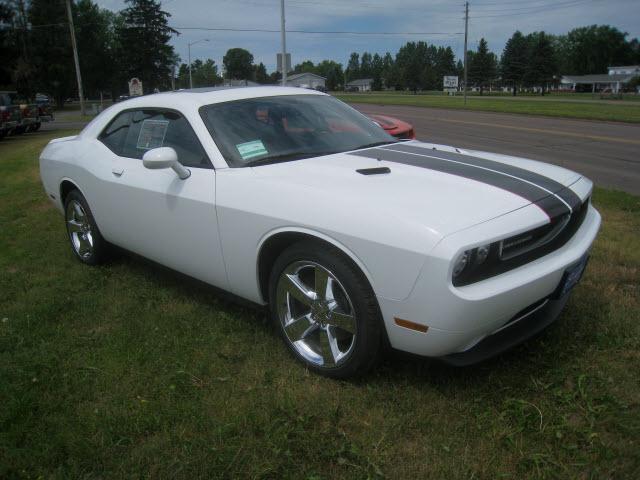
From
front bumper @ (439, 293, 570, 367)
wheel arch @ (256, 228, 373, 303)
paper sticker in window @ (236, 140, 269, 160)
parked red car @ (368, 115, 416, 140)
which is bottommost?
front bumper @ (439, 293, 570, 367)

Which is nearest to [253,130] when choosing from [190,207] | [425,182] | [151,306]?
[190,207]

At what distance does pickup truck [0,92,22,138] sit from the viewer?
64.1ft

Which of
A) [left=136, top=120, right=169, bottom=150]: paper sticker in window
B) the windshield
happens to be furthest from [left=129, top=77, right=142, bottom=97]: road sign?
the windshield

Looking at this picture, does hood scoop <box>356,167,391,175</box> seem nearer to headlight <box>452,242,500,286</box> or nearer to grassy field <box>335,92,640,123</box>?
headlight <box>452,242,500,286</box>

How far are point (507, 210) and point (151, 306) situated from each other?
103 inches

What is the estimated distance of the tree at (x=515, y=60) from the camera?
3610 inches

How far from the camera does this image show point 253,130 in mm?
3488

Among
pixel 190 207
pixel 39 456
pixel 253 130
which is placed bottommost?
pixel 39 456

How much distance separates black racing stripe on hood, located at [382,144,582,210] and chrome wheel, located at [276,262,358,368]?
121 cm

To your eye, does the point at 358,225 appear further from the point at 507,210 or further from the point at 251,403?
the point at 251,403

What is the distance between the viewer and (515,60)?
91625mm

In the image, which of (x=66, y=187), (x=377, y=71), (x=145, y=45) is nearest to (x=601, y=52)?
(x=377, y=71)

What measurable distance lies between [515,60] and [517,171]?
98511 millimetres

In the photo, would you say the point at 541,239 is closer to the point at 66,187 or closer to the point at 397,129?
the point at 66,187
